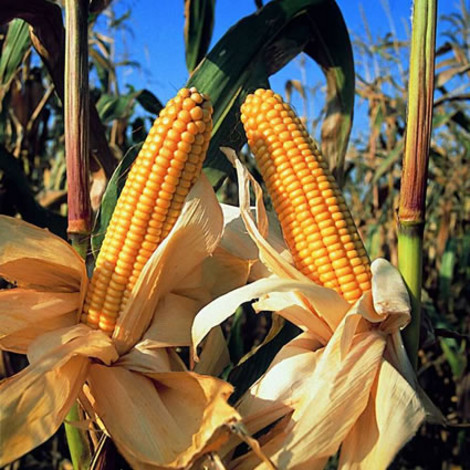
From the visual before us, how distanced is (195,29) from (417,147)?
89cm

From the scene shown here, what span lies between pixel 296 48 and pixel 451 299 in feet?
8.80

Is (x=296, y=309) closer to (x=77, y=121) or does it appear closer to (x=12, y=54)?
(x=77, y=121)

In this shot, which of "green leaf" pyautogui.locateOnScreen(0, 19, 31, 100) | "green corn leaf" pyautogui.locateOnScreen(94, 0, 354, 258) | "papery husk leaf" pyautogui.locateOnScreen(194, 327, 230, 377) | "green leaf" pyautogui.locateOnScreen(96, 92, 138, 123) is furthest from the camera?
"green leaf" pyautogui.locateOnScreen(96, 92, 138, 123)

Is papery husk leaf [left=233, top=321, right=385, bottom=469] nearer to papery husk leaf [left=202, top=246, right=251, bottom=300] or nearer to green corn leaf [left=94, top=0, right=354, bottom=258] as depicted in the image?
papery husk leaf [left=202, top=246, right=251, bottom=300]

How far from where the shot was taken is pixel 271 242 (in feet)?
2.98

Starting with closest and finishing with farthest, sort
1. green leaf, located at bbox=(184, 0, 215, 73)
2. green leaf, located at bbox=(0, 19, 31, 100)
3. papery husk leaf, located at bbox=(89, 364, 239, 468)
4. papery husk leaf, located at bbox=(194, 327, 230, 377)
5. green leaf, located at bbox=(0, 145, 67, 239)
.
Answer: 1. papery husk leaf, located at bbox=(89, 364, 239, 468)
2. papery husk leaf, located at bbox=(194, 327, 230, 377)
3. green leaf, located at bbox=(184, 0, 215, 73)
4. green leaf, located at bbox=(0, 145, 67, 239)
5. green leaf, located at bbox=(0, 19, 31, 100)

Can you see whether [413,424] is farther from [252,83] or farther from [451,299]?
[451,299]

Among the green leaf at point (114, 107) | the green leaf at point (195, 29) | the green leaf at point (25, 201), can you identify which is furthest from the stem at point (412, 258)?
the green leaf at point (114, 107)

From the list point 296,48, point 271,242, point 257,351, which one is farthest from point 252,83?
point 257,351

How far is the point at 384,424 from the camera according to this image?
687 mm

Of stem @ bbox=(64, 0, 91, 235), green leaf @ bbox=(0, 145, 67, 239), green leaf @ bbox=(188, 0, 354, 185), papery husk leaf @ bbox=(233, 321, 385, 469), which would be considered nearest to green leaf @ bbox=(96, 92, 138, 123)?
green leaf @ bbox=(0, 145, 67, 239)

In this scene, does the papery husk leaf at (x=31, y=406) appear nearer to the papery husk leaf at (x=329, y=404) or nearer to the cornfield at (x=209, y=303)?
the cornfield at (x=209, y=303)

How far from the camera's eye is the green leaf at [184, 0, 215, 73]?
56.8 inches

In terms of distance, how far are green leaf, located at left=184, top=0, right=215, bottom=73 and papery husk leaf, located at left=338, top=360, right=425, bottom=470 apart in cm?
99
